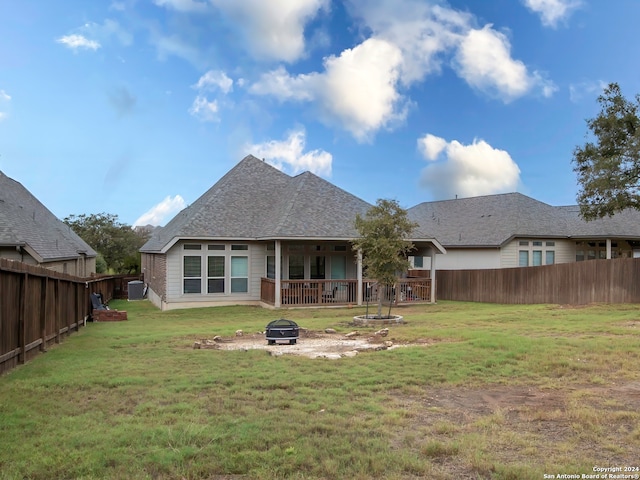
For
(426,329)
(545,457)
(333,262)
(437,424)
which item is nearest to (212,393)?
(437,424)

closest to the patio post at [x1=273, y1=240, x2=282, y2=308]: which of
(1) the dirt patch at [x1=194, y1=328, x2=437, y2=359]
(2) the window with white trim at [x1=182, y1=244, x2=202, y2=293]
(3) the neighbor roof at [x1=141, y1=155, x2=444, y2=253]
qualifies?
(3) the neighbor roof at [x1=141, y1=155, x2=444, y2=253]

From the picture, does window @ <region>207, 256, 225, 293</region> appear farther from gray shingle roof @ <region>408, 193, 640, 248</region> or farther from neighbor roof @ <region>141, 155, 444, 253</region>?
gray shingle roof @ <region>408, 193, 640, 248</region>

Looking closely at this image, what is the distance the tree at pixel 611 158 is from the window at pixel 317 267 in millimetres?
12103

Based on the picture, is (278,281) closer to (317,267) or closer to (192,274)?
(317,267)

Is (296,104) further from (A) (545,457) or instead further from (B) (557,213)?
(A) (545,457)

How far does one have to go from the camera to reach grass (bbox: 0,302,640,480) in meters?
4.11

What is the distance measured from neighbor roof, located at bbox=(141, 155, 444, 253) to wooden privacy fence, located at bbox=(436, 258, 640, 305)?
6.54m

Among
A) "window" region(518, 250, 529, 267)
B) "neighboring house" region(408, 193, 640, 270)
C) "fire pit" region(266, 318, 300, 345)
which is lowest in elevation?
"fire pit" region(266, 318, 300, 345)

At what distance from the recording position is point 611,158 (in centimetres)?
2181

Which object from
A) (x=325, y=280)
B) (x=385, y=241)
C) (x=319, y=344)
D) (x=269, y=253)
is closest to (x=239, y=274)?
(x=269, y=253)

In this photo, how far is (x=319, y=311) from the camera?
20188 millimetres

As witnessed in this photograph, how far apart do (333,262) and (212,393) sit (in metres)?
17.5

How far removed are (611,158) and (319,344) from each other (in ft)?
56.5

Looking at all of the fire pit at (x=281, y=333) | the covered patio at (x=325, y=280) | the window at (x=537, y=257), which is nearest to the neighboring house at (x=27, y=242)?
the covered patio at (x=325, y=280)
